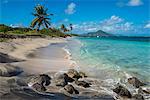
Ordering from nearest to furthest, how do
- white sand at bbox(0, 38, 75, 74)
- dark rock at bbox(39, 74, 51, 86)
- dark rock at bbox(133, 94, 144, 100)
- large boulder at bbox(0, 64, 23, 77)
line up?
→ dark rock at bbox(133, 94, 144, 100) → dark rock at bbox(39, 74, 51, 86) → large boulder at bbox(0, 64, 23, 77) → white sand at bbox(0, 38, 75, 74)

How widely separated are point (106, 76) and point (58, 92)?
5095 millimetres

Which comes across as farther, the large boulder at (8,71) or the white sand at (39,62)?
the white sand at (39,62)

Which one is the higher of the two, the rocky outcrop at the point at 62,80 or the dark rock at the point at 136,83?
the rocky outcrop at the point at 62,80

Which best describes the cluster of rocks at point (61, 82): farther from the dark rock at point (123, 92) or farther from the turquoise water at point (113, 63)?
the turquoise water at point (113, 63)

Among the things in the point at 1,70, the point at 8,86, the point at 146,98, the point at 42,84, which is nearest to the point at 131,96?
the point at 146,98

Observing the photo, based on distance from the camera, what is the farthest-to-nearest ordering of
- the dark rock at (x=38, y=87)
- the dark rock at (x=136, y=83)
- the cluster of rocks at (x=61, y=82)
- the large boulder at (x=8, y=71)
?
the dark rock at (x=136, y=83), the large boulder at (x=8, y=71), the cluster of rocks at (x=61, y=82), the dark rock at (x=38, y=87)

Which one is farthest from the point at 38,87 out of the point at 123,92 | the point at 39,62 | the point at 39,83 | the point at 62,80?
the point at 39,62

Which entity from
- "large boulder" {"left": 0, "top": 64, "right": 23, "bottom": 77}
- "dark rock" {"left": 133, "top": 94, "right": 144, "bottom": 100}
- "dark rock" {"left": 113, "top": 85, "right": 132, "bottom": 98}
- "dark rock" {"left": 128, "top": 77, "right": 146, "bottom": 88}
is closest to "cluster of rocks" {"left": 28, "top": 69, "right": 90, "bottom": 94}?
"large boulder" {"left": 0, "top": 64, "right": 23, "bottom": 77}

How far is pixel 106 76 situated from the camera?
14000 mm

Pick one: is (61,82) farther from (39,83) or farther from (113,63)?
(113,63)

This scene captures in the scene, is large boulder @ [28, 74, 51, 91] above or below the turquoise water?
above

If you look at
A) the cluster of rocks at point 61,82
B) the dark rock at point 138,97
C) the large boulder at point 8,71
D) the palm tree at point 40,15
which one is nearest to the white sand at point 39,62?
the large boulder at point 8,71

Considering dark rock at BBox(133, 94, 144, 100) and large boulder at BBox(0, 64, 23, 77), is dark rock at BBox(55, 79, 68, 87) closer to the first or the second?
large boulder at BBox(0, 64, 23, 77)

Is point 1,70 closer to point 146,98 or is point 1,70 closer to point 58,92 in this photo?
point 58,92
